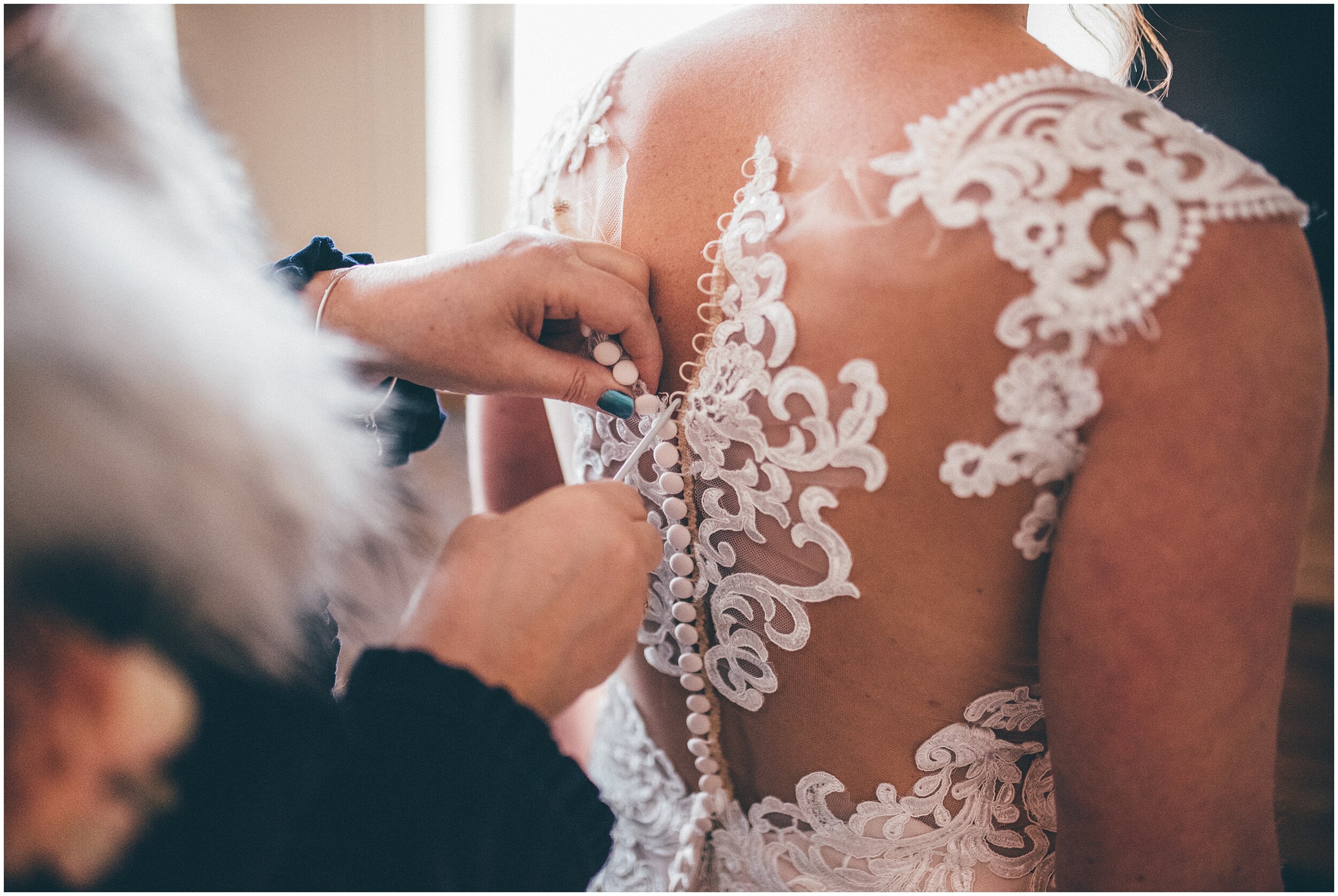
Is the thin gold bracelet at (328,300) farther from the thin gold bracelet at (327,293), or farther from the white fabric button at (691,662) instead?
the white fabric button at (691,662)

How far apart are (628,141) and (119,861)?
2.09ft

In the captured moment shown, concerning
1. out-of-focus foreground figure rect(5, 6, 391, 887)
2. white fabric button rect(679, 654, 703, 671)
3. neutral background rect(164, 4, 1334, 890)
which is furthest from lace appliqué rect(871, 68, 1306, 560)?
neutral background rect(164, 4, 1334, 890)

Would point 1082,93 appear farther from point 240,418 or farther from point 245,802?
point 245,802

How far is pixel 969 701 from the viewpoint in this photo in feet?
2.07

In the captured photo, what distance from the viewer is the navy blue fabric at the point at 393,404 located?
2.44 ft

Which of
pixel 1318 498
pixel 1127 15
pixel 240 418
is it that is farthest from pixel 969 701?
pixel 1318 498

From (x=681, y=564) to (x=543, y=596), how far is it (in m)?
0.18

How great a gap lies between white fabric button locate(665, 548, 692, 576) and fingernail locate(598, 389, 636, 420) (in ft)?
0.45

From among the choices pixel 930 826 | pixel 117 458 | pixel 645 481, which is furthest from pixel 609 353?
pixel 930 826

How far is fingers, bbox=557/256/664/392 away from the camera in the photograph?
2.01 feet

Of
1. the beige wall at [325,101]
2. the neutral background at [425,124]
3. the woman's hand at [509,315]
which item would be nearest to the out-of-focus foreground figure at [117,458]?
the woman's hand at [509,315]

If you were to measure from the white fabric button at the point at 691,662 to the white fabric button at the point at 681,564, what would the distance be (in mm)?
87

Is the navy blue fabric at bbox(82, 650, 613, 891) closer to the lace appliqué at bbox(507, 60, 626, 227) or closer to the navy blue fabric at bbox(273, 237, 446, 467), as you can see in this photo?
the navy blue fabric at bbox(273, 237, 446, 467)

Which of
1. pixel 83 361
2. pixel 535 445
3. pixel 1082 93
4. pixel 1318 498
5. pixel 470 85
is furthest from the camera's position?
pixel 470 85
